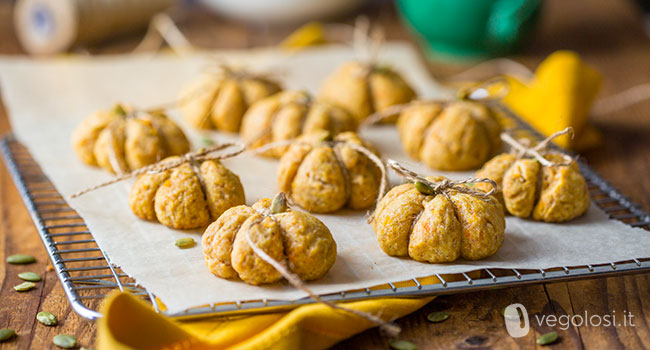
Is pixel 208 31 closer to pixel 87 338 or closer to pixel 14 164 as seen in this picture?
pixel 14 164

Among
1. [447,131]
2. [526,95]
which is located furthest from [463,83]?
[447,131]

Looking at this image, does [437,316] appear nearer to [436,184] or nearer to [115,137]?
[436,184]

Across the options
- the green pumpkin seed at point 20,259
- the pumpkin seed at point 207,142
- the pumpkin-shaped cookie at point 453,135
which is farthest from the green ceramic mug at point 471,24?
the green pumpkin seed at point 20,259

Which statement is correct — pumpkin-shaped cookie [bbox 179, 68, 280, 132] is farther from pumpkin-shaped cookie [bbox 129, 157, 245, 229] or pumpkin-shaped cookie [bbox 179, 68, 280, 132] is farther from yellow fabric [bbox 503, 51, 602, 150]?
yellow fabric [bbox 503, 51, 602, 150]

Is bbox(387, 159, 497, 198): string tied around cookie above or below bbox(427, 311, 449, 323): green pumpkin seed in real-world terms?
above

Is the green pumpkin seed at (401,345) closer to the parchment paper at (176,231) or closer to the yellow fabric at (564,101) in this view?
the parchment paper at (176,231)

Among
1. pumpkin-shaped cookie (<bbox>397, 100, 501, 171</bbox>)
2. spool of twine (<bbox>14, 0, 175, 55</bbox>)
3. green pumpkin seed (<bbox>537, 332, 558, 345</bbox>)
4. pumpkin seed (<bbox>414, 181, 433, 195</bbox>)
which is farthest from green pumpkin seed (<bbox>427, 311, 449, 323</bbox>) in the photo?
spool of twine (<bbox>14, 0, 175, 55</bbox>)
